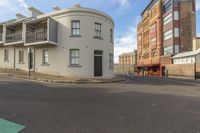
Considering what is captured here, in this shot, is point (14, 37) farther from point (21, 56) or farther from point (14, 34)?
point (21, 56)

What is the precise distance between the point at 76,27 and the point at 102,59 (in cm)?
474

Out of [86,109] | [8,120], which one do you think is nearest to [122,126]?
[86,109]

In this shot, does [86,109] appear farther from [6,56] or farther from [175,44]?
[175,44]

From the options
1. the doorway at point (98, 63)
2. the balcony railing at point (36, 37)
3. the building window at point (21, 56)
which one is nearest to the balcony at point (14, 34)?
the building window at point (21, 56)

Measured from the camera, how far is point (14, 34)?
26672 mm

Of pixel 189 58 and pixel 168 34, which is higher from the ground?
pixel 168 34

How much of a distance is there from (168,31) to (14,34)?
3786 cm

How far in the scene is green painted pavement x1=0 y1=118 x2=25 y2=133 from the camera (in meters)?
4.80

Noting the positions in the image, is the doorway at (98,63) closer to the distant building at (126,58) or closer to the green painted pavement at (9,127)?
the green painted pavement at (9,127)

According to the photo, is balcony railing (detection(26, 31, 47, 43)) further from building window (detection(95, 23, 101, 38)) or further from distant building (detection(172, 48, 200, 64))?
distant building (detection(172, 48, 200, 64))

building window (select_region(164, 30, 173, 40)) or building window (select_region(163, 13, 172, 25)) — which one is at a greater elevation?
building window (select_region(163, 13, 172, 25))

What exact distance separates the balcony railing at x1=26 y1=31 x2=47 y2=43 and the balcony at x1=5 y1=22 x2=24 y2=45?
5.39ft

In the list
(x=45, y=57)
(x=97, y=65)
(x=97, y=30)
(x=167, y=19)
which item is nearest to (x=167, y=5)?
(x=167, y=19)

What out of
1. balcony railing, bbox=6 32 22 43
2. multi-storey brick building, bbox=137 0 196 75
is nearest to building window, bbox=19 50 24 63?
balcony railing, bbox=6 32 22 43
